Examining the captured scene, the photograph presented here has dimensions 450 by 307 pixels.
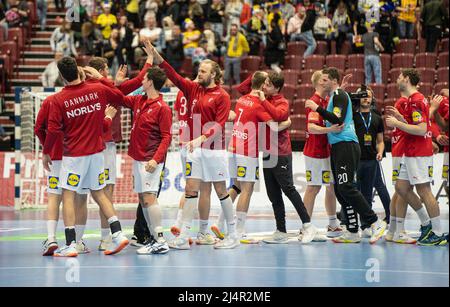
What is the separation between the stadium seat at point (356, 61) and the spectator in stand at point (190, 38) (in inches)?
161

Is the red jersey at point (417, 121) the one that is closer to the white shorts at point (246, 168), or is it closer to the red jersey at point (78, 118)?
the white shorts at point (246, 168)

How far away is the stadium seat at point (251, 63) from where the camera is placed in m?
22.6

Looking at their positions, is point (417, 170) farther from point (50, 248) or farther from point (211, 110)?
point (50, 248)

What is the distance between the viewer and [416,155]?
10992mm

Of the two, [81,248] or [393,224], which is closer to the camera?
[81,248]

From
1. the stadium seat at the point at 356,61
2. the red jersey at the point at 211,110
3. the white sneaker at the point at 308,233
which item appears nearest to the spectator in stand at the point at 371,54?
the stadium seat at the point at 356,61

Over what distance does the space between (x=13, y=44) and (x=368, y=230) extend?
15.2 meters

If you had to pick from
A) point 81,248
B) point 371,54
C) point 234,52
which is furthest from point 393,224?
point 234,52

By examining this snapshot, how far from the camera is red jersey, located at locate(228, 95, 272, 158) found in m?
11.2

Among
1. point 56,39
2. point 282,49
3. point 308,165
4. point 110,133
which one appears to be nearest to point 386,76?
point 282,49

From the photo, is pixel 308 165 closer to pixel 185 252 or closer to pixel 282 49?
pixel 185 252

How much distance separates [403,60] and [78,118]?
43.1ft

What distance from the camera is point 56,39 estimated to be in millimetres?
23000
